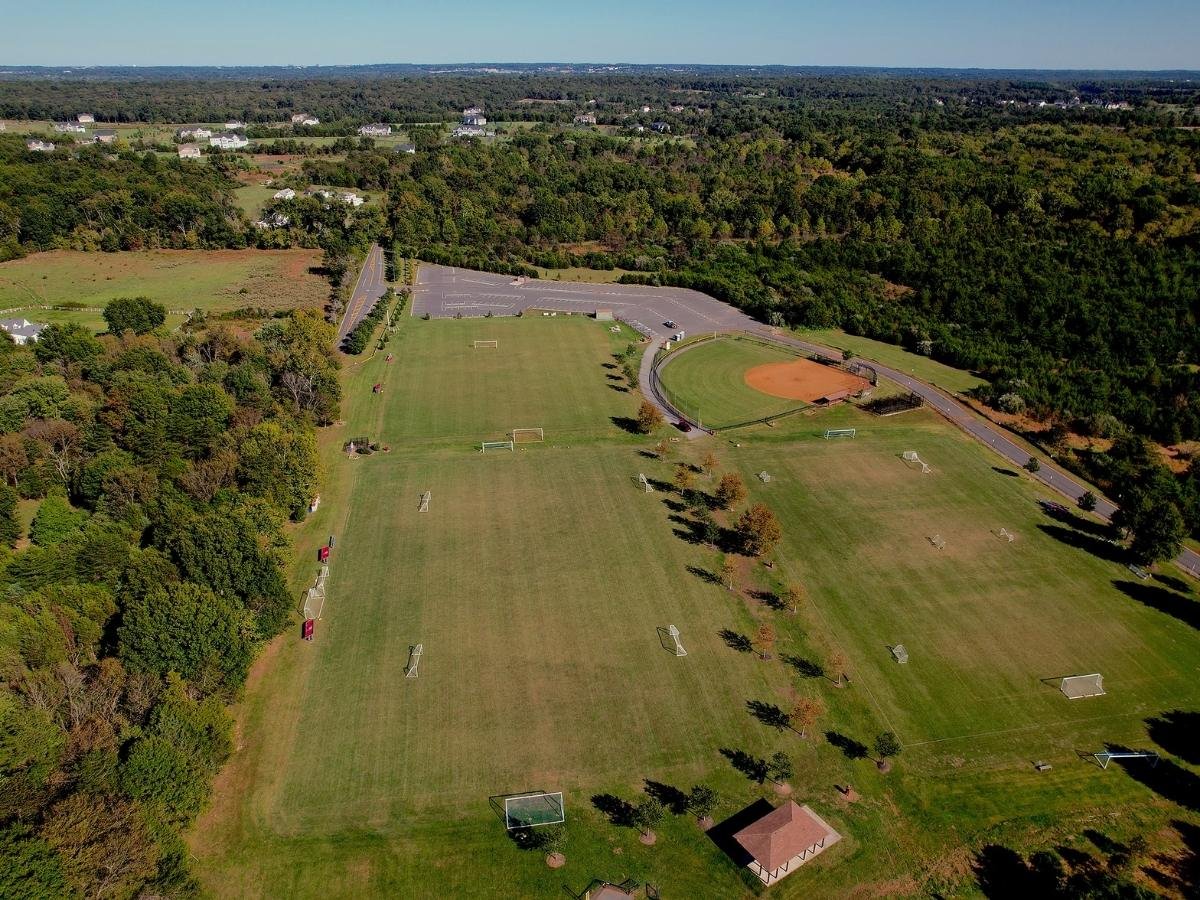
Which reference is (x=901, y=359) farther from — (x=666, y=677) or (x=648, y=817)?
(x=648, y=817)

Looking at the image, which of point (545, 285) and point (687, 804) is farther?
point (545, 285)

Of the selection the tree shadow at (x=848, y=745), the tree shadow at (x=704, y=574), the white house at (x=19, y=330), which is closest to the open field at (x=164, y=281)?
the white house at (x=19, y=330)

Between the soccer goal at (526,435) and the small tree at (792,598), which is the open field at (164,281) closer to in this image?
the soccer goal at (526,435)

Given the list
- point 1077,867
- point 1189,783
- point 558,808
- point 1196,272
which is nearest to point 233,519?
point 558,808

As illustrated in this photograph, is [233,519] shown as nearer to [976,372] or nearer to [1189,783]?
[1189,783]

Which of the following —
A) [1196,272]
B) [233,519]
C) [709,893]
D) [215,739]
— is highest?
[1196,272]

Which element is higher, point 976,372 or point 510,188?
point 510,188

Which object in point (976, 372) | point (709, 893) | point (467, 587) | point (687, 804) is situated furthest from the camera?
point (976, 372)
